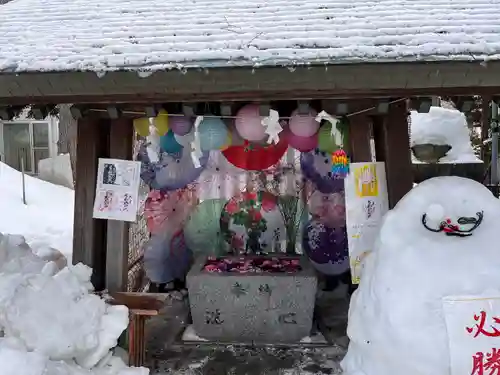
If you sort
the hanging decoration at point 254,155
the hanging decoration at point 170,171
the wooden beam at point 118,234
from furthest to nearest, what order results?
1. the hanging decoration at point 170,171
2. the hanging decoration at point 254,155
3. the wooden beam at point 118,234

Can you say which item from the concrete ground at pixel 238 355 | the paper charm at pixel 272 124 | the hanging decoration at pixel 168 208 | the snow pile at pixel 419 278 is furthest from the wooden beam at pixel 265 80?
the hanging decoration at pixel 168 208

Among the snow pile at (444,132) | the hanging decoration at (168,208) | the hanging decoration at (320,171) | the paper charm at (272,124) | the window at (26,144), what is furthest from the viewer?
the window at (26,144)

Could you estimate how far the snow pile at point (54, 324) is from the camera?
367cm

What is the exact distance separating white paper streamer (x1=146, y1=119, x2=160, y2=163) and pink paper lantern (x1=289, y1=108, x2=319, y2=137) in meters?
1.37

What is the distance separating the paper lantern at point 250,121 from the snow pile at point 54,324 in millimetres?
1948

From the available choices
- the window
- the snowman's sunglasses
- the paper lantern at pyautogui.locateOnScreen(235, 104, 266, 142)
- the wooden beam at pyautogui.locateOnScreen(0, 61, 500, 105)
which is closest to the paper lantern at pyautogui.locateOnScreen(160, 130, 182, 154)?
the paper lantern at pyautogui.locateOnScreen(235, 104, 266, 142)

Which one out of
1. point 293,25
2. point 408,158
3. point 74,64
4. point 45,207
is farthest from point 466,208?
point 45,207

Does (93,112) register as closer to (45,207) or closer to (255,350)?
(255,350)

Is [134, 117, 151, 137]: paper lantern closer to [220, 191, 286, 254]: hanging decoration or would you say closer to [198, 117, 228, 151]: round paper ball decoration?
[198, 117, 228, 151]: round paper ball decoration

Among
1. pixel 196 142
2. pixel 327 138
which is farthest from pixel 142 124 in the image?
pixel 327 138

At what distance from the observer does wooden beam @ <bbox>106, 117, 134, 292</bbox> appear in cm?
527

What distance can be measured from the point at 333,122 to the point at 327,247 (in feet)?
6.83

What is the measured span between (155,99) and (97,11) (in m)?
1.06

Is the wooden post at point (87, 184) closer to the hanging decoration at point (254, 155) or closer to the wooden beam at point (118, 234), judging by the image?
the wooden beam at point (118, 234)
